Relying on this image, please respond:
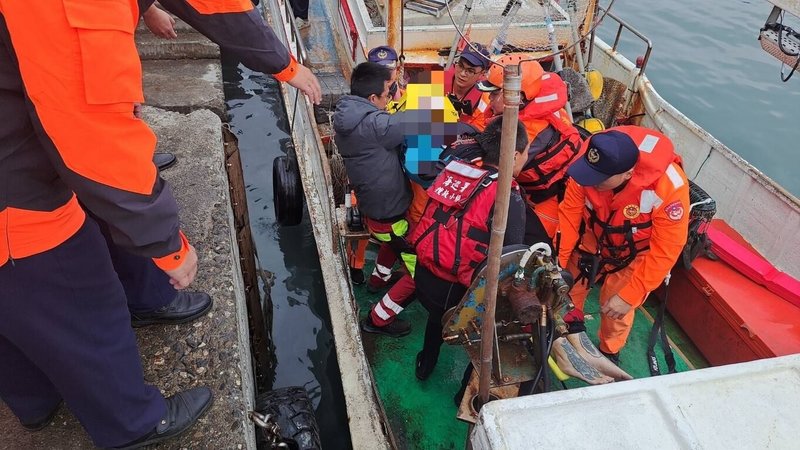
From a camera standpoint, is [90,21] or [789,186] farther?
[789,186]

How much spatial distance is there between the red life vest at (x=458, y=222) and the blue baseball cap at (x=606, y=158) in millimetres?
693

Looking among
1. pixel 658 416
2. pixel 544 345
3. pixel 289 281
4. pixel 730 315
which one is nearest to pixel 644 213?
pixel 730 315

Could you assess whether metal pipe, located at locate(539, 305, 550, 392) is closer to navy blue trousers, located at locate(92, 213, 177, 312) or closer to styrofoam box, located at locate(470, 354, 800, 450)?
styrofoam box, located at locate(470, 354, 800, 450)

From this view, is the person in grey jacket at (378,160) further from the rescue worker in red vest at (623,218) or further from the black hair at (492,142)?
the rescue worker in red vest at (623,218)

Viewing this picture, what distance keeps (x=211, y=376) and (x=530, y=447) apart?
1669 millimetres

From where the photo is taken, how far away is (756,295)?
3.52m

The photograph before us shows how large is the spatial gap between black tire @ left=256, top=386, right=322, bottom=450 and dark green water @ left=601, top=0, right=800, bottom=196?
7875 mm

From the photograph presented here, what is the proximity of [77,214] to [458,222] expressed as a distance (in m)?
1.65

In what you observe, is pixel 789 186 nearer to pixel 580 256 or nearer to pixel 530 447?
pixel 580 256

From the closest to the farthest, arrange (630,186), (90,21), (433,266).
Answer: (90,21) → (433,266) → (630,186)

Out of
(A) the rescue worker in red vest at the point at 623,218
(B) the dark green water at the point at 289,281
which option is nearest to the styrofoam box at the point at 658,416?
(A) the rescue worker in red vest at the point at 623,218

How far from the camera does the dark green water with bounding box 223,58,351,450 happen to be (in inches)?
168

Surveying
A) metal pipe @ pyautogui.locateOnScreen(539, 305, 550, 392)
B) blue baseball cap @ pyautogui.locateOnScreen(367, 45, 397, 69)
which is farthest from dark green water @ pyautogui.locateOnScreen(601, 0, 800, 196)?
metal pipe @ pyautogui.locateOnScreen(539, 305, 550, 392)

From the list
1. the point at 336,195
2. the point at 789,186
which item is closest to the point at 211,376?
the point at 336,195
